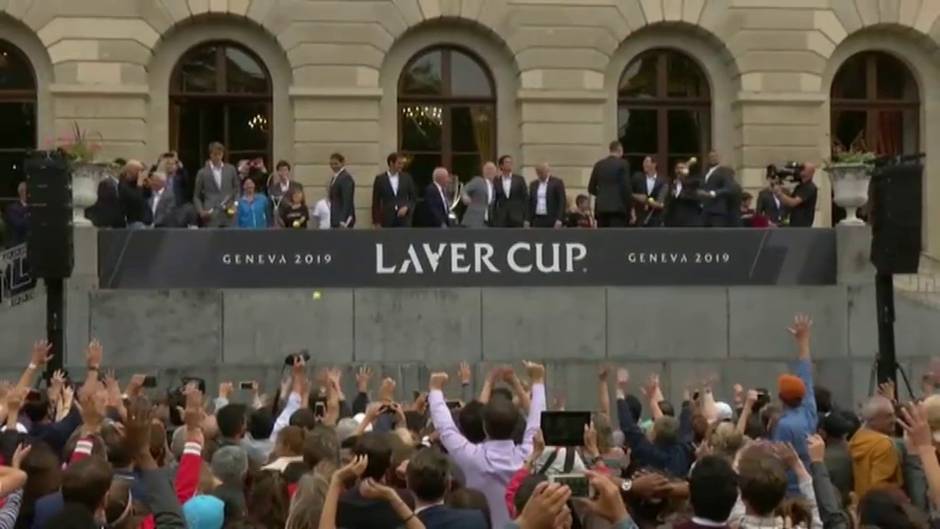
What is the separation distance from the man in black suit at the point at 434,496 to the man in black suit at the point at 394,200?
17.9 m

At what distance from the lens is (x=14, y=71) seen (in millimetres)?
31500

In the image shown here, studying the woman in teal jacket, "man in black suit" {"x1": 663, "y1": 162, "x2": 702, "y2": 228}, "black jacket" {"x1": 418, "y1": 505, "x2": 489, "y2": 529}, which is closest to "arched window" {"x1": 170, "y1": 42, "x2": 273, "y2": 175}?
the woman in teal jacket

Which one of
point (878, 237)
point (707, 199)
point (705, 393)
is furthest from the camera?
point (707, 199)

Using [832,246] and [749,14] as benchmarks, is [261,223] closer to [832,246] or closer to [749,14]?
[832,246]

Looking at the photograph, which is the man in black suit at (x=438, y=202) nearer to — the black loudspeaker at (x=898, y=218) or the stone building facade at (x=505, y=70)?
the stone building facade at (x=505, y=70)

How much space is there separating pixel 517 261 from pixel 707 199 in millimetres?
3482

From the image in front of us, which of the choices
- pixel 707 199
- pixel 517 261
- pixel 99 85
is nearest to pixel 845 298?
pixel 707 199

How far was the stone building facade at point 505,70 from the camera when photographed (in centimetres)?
3117

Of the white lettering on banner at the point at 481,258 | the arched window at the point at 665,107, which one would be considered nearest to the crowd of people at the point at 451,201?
the white lettering on banner at the point at 481,258

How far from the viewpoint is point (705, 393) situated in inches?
511

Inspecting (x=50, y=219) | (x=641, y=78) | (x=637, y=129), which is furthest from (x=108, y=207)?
(x=641, y=78)

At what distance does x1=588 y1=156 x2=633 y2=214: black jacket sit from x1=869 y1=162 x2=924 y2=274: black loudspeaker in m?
5.78

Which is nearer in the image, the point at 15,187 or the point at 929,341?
the point at 929,341

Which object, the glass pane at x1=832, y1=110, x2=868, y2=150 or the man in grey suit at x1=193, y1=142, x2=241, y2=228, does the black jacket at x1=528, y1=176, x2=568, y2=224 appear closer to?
the man in grey suit at x1=193, y1=142, x2=241, y2=228
